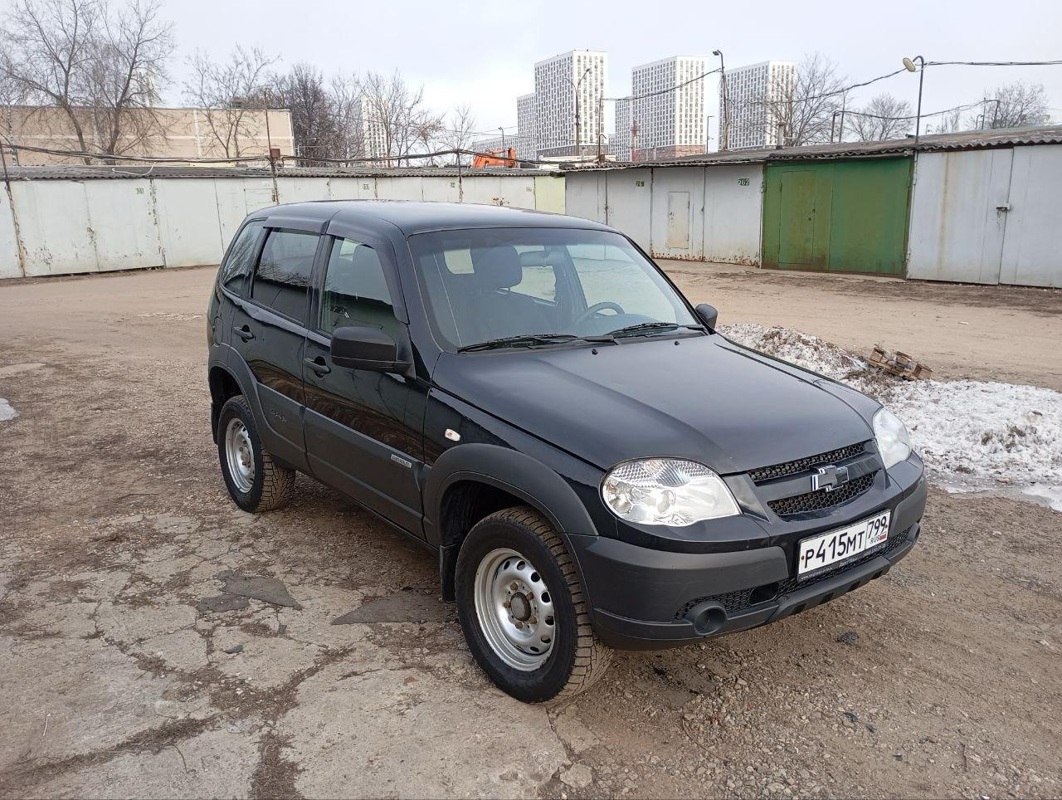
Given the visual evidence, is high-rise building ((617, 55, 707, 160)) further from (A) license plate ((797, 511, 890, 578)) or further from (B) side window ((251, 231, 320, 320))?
(A) license plate ((797, 511, 890, 578))

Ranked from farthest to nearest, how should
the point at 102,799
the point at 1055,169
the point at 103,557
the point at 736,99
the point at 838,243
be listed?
1. the point at 736,99
2. the point at 838,243
3. the point at 1055,169
4. the point at 103,557
5. the point at 102,799

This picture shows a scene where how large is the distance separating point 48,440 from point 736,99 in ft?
169

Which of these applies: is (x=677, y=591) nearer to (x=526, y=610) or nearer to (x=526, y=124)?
(x=526, y=610)

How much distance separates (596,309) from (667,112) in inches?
Result: 1912

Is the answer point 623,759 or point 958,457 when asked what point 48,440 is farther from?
point 958,457

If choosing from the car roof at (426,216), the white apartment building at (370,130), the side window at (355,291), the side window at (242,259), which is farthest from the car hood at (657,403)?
the white apartment building at (370,130)

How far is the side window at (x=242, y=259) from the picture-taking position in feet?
16.8

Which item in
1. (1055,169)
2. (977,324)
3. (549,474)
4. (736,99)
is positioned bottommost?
(977,324)

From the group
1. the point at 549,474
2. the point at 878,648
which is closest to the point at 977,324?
the point at 878,648

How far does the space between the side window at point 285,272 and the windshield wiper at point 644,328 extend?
1672 millimetres

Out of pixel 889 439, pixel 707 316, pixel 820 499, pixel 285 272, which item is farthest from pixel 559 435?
pixel 285 272

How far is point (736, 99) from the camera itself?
51969 millimetres

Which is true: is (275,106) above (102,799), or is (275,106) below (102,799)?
above

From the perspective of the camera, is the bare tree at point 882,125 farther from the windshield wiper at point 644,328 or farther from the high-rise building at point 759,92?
the windshield wiper at point 644,328
